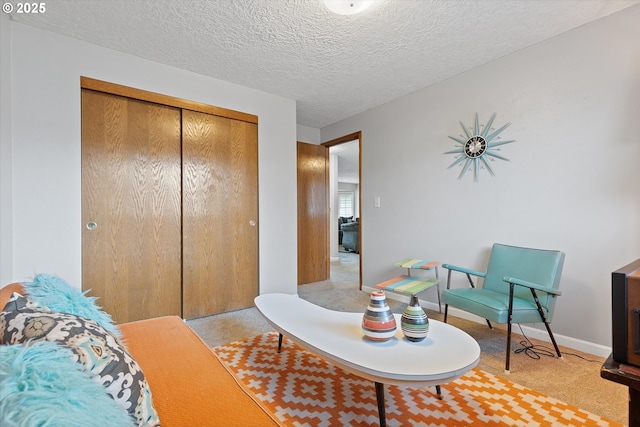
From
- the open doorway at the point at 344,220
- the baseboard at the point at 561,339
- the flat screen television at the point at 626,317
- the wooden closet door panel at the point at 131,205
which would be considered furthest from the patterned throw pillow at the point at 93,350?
the open doorway at the point at 344,220

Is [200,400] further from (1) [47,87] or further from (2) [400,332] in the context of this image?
(1) [47,87]

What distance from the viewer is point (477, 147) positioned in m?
2.70

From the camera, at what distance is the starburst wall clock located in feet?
8.52

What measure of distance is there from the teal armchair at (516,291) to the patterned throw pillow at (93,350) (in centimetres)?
202

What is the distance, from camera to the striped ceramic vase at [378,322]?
1415 mm

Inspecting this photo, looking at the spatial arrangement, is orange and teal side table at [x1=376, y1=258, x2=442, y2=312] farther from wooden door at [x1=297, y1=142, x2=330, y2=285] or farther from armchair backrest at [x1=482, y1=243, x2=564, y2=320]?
wooden door at [x1=297, y1=142, x2=330, y2=285]

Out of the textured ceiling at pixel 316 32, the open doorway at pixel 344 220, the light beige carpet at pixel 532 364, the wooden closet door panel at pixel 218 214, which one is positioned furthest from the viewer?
the open doorway at pixel 344 220

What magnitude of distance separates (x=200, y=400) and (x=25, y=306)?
24.3 inches

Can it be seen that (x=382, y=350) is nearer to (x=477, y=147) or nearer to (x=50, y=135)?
(x=477, y=147)

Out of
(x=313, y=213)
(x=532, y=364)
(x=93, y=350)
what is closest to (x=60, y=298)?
(x=93, y=350)

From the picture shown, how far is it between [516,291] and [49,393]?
2.71m

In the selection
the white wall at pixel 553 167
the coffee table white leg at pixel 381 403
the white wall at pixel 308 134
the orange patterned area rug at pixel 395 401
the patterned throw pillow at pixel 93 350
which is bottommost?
the orange patterned area rug at pixel 395 401

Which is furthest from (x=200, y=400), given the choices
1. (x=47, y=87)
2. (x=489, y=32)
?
(x=489, y=32)

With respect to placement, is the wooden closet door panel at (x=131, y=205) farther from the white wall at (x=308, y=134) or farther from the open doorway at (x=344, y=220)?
the open doorway at (x=344, y=220)
